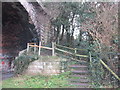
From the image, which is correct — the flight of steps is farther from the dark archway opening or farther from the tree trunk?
the dark archway opening

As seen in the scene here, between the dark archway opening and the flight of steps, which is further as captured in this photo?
the dark archway opening

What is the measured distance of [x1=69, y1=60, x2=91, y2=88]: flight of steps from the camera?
4.65 m

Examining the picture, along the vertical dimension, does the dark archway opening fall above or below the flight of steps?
above

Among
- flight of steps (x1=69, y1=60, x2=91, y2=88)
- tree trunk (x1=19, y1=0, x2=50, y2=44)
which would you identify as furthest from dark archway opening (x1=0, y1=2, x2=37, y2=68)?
flight of steps (x1=69, y1=60, x2=91, y2=88)

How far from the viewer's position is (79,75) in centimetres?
521

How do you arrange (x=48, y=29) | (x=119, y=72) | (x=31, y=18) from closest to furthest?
(x=119, y=72)
(x=31, y=18)
(x=48, y=29)

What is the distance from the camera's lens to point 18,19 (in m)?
9.50

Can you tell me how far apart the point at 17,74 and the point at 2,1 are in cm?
440

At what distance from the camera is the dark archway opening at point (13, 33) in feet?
29.7

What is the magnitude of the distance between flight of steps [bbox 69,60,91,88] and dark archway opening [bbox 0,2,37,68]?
511 centimetres

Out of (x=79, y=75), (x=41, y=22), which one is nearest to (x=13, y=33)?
(x=41, y=22)

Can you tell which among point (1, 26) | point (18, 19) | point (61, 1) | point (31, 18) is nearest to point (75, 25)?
point (61, 1)

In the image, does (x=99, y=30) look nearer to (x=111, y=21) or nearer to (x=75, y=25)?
(x=111, y=21)

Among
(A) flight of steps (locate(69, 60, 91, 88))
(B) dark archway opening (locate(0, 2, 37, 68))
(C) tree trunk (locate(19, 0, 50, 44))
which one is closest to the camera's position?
(A) flight of steps (locate(69, 60, 91, 88))
